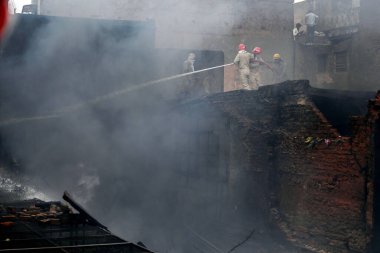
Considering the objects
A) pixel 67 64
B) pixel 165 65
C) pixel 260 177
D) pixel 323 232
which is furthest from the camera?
pixel 165 65

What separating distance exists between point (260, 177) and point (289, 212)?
2.97 feet

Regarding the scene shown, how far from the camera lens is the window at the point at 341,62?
58.6 ft

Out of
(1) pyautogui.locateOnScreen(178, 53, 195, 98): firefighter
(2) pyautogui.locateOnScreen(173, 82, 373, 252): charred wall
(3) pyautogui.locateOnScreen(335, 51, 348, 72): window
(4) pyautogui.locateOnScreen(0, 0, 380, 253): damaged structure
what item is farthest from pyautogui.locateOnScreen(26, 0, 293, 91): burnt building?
(2) pyautogui.locateOnScreen(173, 82, 373, 252): charred wall

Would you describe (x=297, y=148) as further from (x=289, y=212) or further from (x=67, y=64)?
(x=67, y=64)

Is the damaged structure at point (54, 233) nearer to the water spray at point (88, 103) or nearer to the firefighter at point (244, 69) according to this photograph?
the water spray at point (88, 103)

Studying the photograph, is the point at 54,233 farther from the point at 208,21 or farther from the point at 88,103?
the point at 208,21

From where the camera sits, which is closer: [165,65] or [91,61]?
[91,61]

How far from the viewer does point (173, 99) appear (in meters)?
12.2

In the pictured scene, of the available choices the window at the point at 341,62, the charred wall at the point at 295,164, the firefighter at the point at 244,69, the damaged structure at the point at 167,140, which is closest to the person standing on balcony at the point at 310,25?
the window at the point at 341,62

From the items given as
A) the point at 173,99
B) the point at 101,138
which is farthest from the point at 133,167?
the point at 173,99

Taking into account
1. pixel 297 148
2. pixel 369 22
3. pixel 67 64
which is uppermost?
pixel 369 22

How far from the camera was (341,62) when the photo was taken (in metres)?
18.1

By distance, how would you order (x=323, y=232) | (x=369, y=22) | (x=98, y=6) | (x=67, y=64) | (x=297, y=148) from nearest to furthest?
(x=323, y=232) < (x=297, y=148) < (x=67, y=64) < (x=369, y=22) < (x=98, y=6)

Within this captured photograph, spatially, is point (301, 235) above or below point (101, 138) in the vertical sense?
below
